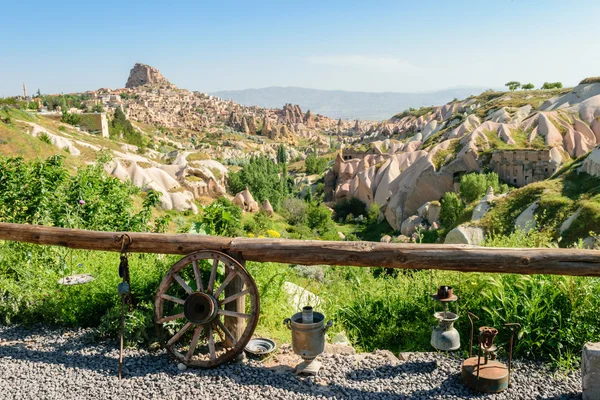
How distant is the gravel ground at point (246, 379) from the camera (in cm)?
402

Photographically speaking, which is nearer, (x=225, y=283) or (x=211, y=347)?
(x=211, y=347)

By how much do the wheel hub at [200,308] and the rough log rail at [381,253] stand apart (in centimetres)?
50

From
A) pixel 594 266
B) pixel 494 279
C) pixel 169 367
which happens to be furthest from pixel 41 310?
pixel 594 266

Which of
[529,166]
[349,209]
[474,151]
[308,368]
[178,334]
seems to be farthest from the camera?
[349,209]

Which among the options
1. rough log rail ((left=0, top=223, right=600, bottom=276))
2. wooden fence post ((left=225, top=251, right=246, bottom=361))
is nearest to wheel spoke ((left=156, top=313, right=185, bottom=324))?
wooden fence post ((left=225, top=251, right=246, bottom=361))

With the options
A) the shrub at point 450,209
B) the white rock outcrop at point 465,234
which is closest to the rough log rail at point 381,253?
the white rock outcrop at point 465,234

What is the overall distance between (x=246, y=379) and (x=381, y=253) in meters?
1.74

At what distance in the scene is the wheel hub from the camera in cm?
451

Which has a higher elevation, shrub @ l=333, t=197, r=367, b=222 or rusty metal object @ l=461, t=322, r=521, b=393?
rusty metal object @ l=461, t=322, r=521, b=393

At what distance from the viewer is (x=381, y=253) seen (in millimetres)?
4402

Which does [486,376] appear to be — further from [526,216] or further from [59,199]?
[526,216]

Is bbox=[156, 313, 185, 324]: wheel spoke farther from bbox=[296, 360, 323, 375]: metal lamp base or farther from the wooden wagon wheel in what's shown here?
bbox=[296, 360, 323, 375]: metal lamp base

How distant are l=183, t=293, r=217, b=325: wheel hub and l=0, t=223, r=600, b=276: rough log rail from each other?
50cm

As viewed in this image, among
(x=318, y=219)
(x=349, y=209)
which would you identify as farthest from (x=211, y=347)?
(x=349, y=209)
